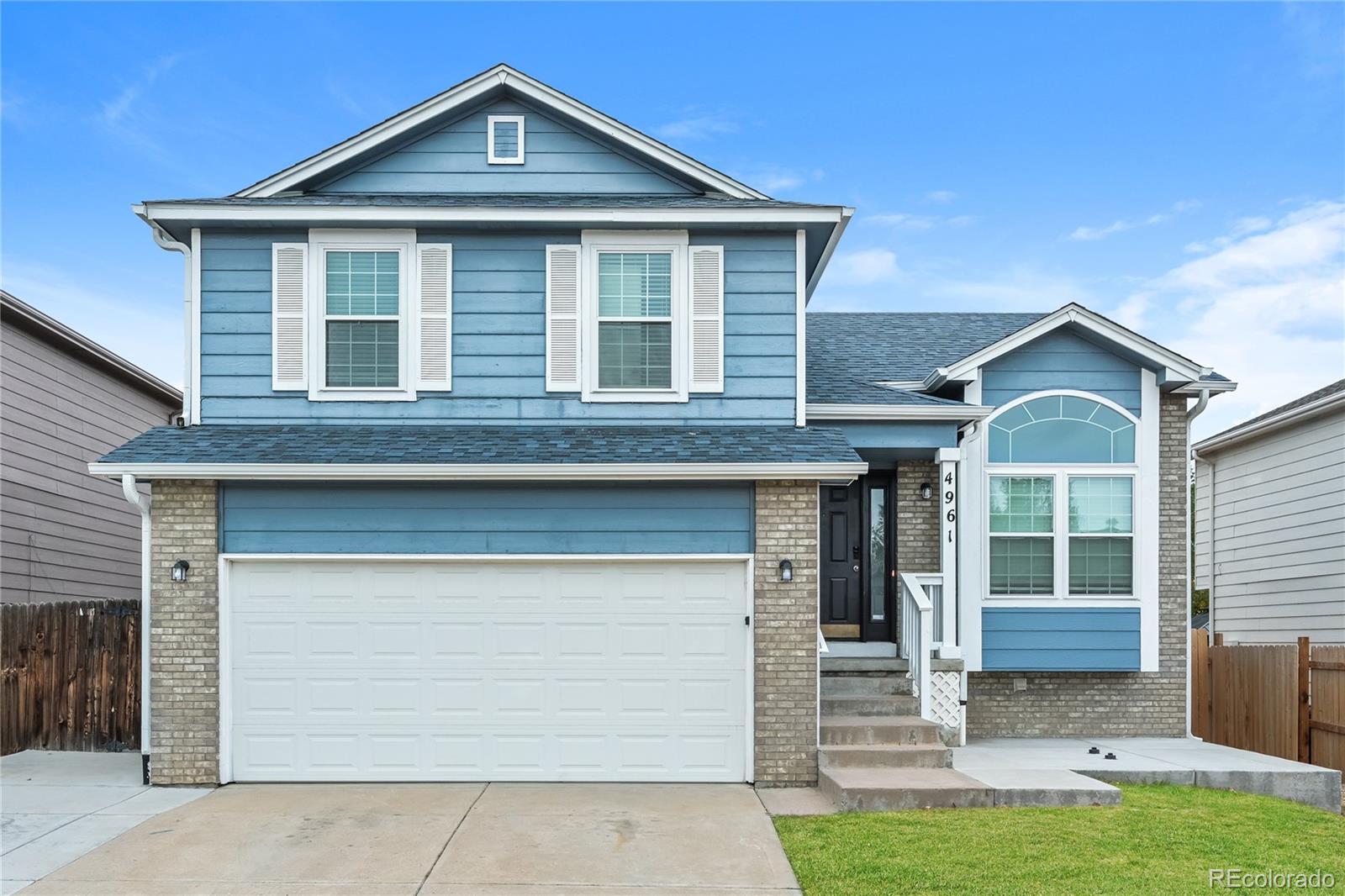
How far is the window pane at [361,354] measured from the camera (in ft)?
30.9

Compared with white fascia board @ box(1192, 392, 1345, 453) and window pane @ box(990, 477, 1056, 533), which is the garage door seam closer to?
window pane @ box(990, 477, 1056, 533)

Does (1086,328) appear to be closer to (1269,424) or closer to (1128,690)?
(1128,690)

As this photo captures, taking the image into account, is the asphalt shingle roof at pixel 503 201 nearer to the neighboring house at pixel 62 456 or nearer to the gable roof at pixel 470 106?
the gable roof at pixel 470 106

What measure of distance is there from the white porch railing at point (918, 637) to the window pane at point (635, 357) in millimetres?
3325

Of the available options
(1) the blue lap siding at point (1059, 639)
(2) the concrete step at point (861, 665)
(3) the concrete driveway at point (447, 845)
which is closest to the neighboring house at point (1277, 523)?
(1) the blue lap siding at point (1059, 639)

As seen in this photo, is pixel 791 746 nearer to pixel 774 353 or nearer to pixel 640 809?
pixel 640 809

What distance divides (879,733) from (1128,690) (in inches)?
153

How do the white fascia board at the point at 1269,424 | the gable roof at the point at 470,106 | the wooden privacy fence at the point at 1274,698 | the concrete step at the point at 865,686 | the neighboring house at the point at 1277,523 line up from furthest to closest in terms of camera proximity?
the neighboring house at the point at 1277,523 < the white fascia board at the point at 1269,424 < the wooden privacy fence at the point at 1274,698 < the concrete step at the point at 865,686 < the gable roof at the point at 470,106

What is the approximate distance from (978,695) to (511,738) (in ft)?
17.4

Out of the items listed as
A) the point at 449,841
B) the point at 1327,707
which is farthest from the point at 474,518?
the point at 1327,707

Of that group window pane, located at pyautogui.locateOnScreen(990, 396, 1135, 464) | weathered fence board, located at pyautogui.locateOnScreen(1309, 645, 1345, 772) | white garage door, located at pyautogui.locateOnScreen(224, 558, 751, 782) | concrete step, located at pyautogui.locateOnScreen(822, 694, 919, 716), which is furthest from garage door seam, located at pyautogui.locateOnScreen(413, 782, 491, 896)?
weathered fence board, located at pyautogui.locateOnScreen(1309, 645, 1345, 772)

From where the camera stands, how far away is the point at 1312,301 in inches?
857

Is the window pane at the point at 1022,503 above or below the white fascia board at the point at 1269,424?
below

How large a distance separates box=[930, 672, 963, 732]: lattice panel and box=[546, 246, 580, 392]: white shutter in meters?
4.66
